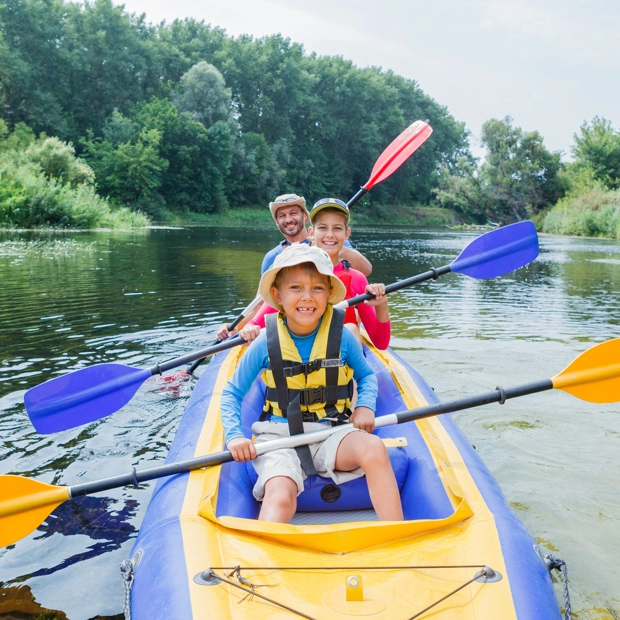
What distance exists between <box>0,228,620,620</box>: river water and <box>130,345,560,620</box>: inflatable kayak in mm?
474

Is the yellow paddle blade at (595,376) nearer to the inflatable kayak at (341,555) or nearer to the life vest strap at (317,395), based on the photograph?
the inflatable kayak at (341,555)

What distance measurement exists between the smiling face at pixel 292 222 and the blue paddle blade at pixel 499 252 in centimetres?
97

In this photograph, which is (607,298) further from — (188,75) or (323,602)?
(188,75)

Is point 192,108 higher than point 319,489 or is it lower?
higher

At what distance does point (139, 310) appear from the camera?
21.1 feet

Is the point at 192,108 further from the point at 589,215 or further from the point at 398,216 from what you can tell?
the point at 589,215

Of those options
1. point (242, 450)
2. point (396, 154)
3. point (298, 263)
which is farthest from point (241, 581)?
point (396, 154)

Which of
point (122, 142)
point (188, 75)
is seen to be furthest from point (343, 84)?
point (122, 142)

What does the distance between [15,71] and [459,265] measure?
30.9 m

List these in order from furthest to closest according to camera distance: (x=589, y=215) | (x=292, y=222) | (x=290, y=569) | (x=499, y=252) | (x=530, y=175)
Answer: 1. (x=530, y=175)
2. (x=589, y=215)
3. (x=292, y=222)
4. (x=499, y=252)
5. (x=290, y=569)

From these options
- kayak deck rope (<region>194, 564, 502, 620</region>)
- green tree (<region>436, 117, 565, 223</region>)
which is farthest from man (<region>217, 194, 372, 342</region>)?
green tree (<region>436, 117, 565, 223</region>)

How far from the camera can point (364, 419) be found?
2.11 m

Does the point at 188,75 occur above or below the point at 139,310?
above

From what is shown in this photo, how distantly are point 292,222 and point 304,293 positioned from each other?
180cm
